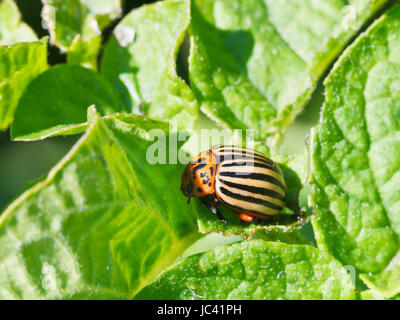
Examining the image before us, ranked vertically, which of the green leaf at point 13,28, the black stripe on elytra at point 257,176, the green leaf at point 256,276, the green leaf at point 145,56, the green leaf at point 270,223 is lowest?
the green leaf at point 256,276

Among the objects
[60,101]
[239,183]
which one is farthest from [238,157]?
[60,101]

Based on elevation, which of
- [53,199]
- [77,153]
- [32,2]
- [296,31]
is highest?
[32,2]

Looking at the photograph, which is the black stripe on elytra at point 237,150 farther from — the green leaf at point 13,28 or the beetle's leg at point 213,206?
the green leaf at point 13,28

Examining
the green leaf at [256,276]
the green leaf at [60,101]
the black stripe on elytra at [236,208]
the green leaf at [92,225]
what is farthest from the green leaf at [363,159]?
the green leaf at [60,101]

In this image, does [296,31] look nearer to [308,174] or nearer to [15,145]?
[308,174]

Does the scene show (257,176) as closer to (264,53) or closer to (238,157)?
(238,157)
